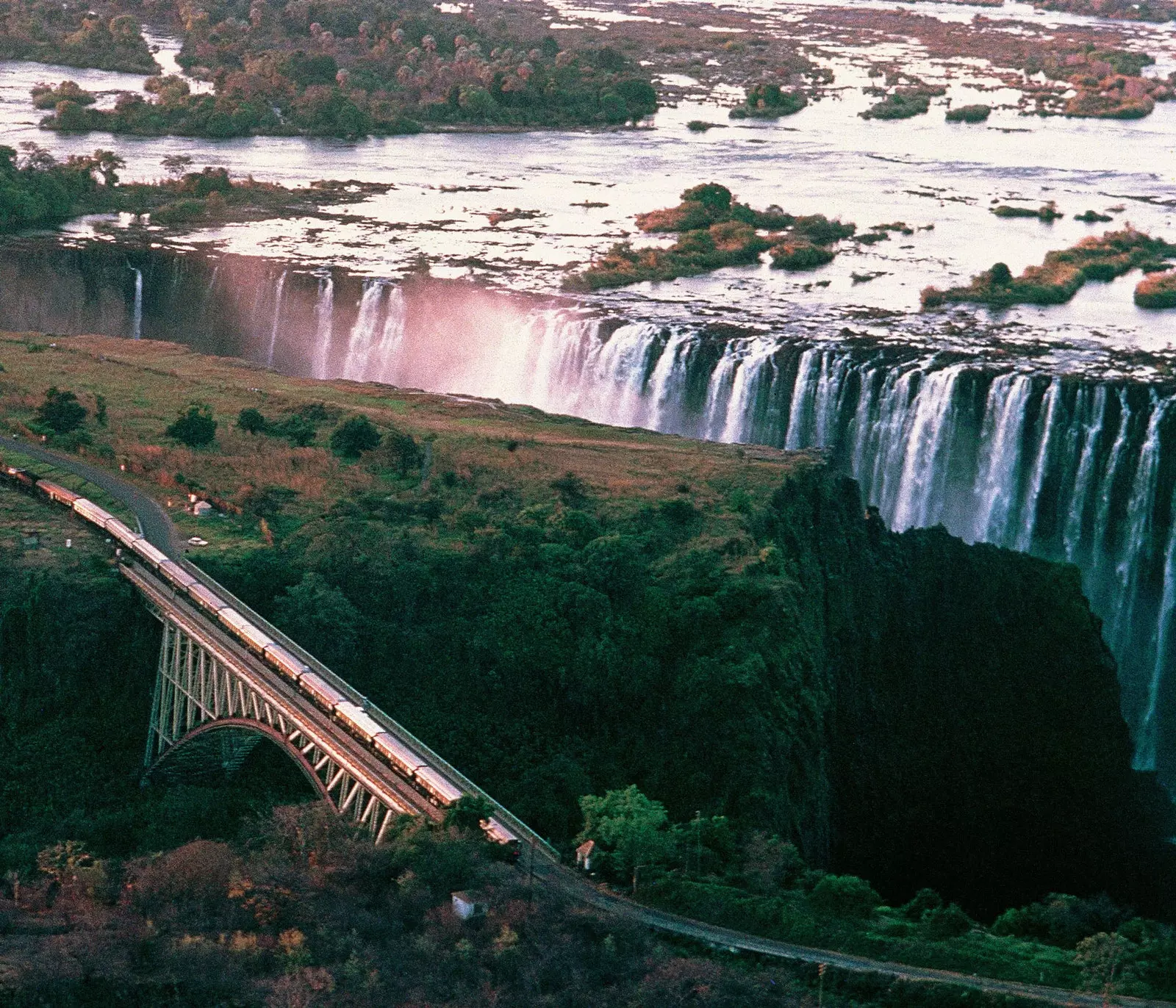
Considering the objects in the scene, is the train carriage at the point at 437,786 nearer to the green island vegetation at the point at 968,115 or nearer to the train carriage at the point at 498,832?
the train carriage at the point at 498,832

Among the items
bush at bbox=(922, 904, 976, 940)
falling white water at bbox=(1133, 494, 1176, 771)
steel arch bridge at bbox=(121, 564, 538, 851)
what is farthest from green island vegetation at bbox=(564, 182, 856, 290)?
bush at bbox=(922, 904, 976, 940)

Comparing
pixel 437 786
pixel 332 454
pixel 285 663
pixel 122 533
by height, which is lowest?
pixel 437 786

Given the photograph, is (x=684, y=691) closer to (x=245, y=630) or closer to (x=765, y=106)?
(x=245, y=630)

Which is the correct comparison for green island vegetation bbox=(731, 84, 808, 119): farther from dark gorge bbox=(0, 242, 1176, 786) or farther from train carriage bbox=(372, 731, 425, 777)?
train carriage bbox=(372, 731, 425, 777)

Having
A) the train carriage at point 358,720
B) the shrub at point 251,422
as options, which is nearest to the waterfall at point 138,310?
the shrub at point 251,422

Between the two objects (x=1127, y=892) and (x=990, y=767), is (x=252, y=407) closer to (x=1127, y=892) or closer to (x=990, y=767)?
(x=990, y=767)

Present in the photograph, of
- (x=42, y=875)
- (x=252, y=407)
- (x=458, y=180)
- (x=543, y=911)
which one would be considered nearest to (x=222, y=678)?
(x=42, y=875)

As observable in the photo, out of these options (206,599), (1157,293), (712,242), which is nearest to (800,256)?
(712,242)
